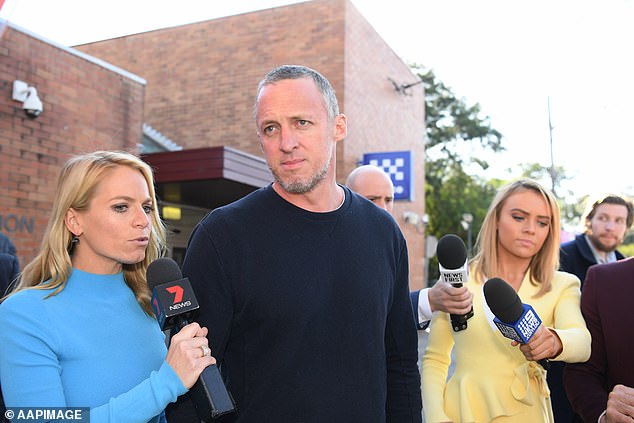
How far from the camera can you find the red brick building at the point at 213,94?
28.1 ft

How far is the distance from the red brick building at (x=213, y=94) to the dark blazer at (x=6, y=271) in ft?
16.9

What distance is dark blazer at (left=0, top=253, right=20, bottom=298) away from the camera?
9.96 ft

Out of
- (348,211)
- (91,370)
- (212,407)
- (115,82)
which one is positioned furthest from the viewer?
(115,82)

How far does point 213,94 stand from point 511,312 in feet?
44.4

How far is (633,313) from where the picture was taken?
232 centimetres

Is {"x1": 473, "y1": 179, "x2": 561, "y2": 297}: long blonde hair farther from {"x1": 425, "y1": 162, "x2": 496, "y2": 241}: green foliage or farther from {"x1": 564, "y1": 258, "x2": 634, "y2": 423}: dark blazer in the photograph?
{"x1": 425, "y1": 162, "x2": 496, "y2": 241}: green foliage

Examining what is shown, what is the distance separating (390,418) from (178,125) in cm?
1375

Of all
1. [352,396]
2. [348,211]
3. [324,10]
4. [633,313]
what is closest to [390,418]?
[352,396]

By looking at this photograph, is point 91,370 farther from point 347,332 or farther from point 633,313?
point 633,313

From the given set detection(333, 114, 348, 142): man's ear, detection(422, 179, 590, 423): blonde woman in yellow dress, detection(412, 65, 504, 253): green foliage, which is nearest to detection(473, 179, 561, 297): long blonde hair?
detection(422, 179, 590, 423): blonde woman in yellow dress

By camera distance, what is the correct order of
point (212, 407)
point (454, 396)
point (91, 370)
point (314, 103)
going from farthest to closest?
point (454, 396)
point (314, 103)
point (91, 370)
point (212, 407)

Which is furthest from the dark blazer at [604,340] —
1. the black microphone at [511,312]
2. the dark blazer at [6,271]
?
the dark blazer at [6,271]

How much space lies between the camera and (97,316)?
213cm

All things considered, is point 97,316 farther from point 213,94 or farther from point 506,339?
point 213,94
